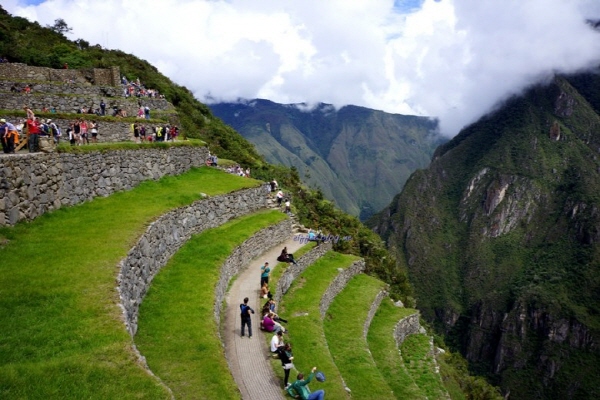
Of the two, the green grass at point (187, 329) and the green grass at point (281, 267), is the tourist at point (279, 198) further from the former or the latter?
the green grass at point (187, 329)

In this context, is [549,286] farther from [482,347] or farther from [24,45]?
[24,45]

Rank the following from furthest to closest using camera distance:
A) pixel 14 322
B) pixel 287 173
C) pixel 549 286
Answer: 1. pixel 549 286
2. pixel 287 173
3. pixel 14 322

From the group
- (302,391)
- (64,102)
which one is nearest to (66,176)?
(302,391)

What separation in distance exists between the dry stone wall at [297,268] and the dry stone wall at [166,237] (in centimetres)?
251

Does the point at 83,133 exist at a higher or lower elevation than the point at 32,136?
higher

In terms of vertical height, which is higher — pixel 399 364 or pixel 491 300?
pixel 399 364

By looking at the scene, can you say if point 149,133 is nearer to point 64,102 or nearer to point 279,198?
→ point 64,102

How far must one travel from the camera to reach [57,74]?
1428 inches

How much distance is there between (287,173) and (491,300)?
469 ft

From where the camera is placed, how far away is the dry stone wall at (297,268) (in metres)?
22.6

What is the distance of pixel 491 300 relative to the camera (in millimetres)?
164250

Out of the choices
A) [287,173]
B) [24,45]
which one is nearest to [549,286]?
[287,173]

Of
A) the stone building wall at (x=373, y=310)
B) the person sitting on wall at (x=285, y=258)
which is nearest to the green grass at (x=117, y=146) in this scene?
the person sitting on wall at (x=285, y=258)

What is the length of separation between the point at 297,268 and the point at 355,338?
5.76 meters
